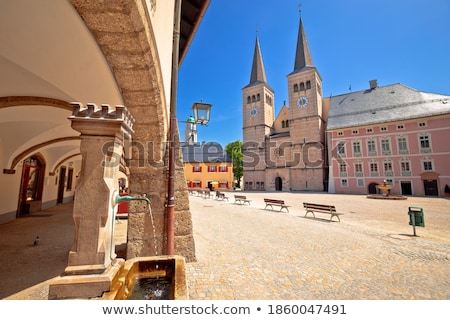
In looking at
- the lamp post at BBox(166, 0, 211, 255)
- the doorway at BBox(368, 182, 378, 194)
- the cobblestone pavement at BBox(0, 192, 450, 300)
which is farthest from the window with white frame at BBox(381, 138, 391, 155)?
Answer: the lamp post at BBox(166, 0, 211, 255)

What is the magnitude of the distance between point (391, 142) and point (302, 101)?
1446 cm

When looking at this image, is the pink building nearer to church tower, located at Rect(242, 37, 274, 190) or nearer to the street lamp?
church tower, located at Rect(242, 37, 274, 190)

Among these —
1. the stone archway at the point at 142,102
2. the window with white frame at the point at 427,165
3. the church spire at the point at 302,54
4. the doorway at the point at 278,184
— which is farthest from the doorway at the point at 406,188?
the stone archway at the point at 142,102

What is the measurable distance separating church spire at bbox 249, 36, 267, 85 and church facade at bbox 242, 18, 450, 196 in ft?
0.68

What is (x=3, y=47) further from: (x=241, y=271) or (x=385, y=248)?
(x=385, y=248)

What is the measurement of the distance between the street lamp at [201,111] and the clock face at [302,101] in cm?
3313

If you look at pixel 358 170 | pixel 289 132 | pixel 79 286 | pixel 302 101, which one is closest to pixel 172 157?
pixel 79 286

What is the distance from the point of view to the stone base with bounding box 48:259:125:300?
172 centimetres

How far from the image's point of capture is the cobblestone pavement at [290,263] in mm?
3225

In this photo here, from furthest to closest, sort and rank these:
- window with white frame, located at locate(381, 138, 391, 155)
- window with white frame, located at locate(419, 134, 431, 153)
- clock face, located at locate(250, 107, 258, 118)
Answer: clock face, located at locate(250, 107, 258, 118) → window with white frame, located at locate(381, 138, 391, 155) → window with white frame, located at locate(419, 134, 431, 153)

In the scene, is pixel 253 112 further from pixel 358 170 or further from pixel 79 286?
pixel 79 286

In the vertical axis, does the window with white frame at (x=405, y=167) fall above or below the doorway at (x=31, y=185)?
above

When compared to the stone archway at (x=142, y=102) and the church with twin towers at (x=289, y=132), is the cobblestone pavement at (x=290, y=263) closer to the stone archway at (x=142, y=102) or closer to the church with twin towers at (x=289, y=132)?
the stone archway at (x=142, y=102)
